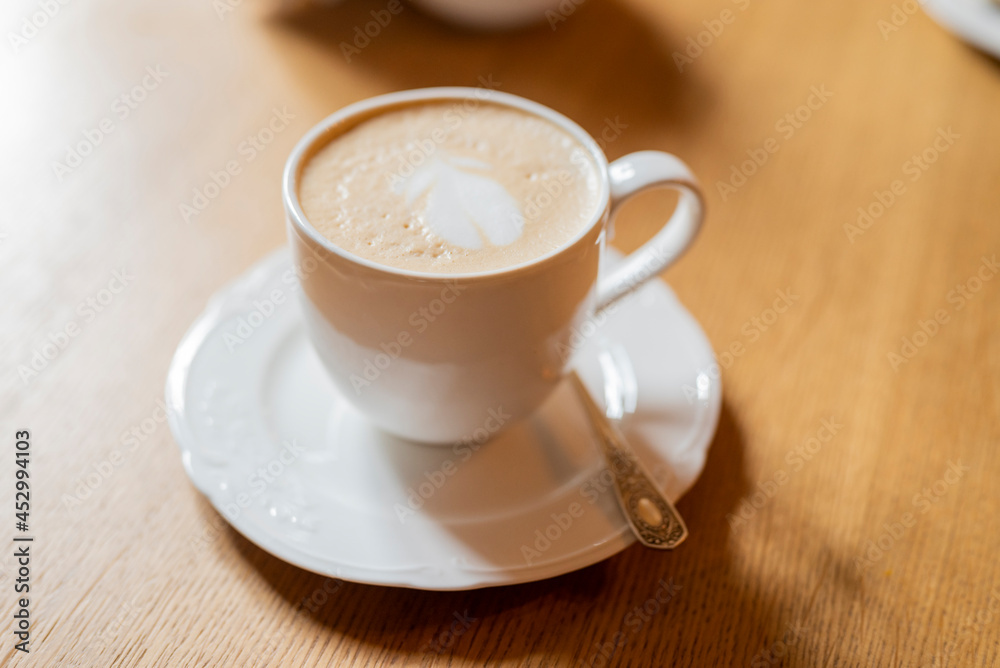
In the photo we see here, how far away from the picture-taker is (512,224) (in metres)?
0.60

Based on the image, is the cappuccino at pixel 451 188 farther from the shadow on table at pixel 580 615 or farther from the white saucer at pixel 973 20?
the white saucer at pixel 973 20

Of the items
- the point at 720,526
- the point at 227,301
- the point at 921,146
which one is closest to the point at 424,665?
the point at 720,526

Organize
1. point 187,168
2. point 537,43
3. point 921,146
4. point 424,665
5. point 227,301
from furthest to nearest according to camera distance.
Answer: point 537,43, point 921,146, point 187,168, point 227,301, point 424,665

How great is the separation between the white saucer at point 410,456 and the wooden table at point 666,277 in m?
0.03

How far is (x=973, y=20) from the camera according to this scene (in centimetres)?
120

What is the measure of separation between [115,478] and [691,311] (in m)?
0.55

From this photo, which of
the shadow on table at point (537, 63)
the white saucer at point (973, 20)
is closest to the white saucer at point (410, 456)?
the shadow on table at point (537, 63)

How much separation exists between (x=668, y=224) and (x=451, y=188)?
19 cm

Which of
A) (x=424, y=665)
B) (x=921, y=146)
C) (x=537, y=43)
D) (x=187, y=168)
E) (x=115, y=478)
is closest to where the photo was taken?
(x=424, y=665)

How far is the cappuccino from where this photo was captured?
58cm

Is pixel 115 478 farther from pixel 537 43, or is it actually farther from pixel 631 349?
pixel 537 43

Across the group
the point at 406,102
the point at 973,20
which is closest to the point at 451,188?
the point at 406,102

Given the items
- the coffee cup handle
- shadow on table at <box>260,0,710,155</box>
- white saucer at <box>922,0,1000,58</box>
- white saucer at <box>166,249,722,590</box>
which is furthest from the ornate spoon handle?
white saucer at <box>922,0,1000,58</box>

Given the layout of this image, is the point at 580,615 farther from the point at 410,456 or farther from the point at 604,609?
the point at 410,456
